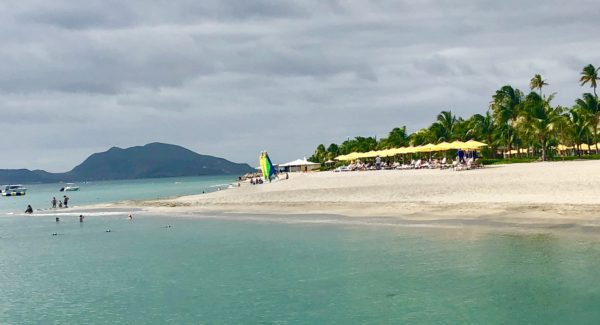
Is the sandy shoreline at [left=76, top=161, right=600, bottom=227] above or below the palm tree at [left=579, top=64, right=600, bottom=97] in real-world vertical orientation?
below

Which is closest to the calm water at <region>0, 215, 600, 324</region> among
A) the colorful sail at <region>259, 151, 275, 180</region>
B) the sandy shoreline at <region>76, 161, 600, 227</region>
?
the sandy shoreline at <region>76, 161, 600, 227</region>

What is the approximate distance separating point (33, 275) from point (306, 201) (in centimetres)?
2556

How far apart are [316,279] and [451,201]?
64.2ft

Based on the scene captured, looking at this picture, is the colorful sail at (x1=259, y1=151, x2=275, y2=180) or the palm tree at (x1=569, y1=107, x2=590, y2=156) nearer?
the palm tree at (x1=569, y1=107, x2=590, y2=156)

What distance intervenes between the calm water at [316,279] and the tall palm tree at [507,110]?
6553 cm

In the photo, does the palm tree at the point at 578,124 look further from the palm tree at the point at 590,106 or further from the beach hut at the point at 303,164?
the beach hut at the point at 303,164

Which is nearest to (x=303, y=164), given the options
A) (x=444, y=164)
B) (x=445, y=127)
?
(x=445, y=127)

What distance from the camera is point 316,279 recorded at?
19516 mm

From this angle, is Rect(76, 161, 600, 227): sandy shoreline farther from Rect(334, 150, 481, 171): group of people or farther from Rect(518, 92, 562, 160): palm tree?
Rect(518, 92, 562, 160): palm tree

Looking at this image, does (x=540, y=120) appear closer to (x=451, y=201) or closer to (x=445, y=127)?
(x=445, y=127)

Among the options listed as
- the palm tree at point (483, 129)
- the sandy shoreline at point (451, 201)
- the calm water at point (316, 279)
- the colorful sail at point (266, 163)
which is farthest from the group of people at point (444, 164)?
the calm water at point (316, 279)

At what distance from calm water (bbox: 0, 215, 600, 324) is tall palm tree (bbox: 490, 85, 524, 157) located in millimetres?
65525

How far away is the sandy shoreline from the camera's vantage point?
29.7m

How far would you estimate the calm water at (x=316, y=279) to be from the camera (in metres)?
15.3
